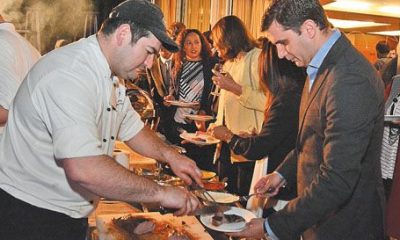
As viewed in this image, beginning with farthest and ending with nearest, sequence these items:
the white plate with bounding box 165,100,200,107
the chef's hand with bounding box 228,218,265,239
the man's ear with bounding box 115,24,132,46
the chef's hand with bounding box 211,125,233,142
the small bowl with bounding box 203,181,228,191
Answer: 1. the white plate with bounding box 165,100,200,107
2. the chef's hand with bounding box 211,125,233,142
3. the small bowl with bounding box 203,181,228,191
4. the chef's hand with bounding box 228,218,265,239
5. the man's ear with bounding box 115,24,132,46

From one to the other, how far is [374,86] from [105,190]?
0.91 metres

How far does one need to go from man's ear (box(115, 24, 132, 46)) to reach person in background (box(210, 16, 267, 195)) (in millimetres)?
1489

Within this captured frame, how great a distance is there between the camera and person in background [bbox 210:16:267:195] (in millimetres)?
2689

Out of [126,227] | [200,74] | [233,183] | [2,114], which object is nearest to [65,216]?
[126,227]

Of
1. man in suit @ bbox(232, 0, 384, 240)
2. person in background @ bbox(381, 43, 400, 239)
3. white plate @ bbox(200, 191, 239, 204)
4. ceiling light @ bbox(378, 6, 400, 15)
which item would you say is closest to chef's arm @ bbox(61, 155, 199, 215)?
man in suit @ bbox(232, 0, 384, 240)

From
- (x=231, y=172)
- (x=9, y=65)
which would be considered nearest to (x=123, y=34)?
(x=9, y=65)

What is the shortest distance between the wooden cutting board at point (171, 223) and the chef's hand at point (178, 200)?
30 centimetres

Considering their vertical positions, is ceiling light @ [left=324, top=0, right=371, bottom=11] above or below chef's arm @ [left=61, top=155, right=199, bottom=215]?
above

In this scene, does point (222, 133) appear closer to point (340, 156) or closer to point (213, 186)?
point (213, 186)

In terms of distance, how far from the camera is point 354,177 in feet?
4.21

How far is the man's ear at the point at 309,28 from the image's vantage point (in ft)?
4.51

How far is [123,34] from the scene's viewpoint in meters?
1.23

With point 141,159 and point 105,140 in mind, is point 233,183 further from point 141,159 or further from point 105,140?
point 105,140

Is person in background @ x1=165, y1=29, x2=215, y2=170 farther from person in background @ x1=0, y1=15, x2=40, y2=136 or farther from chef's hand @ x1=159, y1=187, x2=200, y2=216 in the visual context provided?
chef's hand @ x1=159, y1=187, x2=200, y2=216
